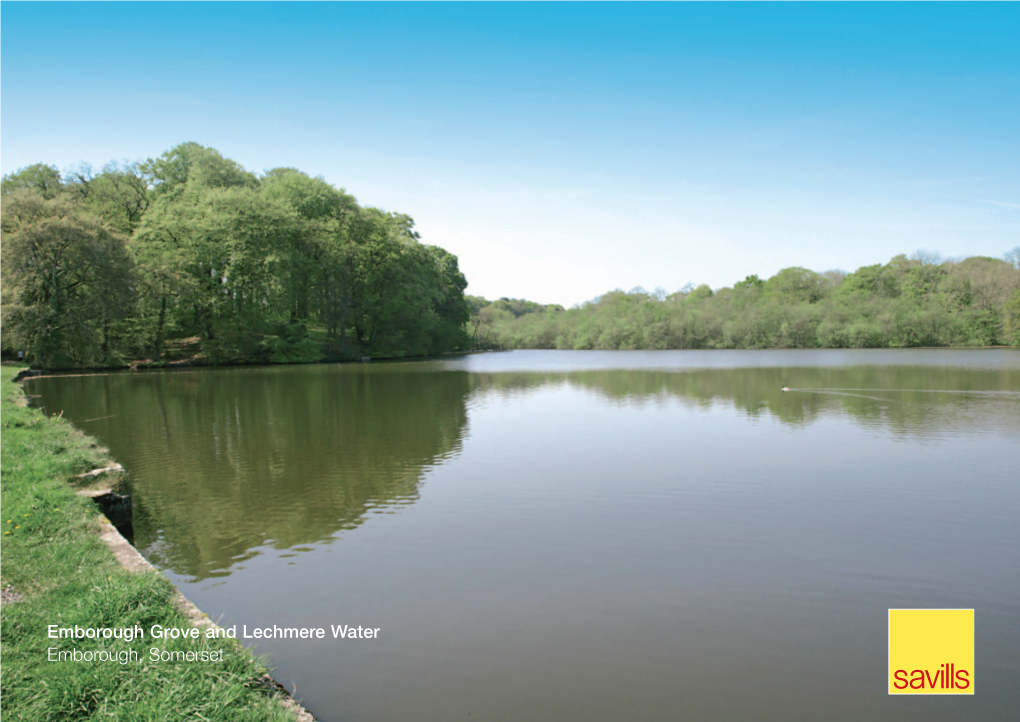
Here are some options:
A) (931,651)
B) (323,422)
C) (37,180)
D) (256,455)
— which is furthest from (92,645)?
(37,180)

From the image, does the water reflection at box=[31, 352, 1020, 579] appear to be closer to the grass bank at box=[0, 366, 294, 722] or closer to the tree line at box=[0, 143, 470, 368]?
the grass bank at box=[0, 366, 294, 722]

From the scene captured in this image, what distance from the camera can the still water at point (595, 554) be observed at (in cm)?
432

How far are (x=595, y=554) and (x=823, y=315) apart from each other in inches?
3428

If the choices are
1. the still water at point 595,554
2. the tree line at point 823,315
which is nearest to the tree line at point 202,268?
the still water at point 595,554

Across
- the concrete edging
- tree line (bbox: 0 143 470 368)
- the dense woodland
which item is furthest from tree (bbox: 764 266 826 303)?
the concrete edging

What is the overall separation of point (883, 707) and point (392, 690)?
327cm

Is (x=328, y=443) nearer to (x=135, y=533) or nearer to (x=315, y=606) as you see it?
(x=135, y=533)

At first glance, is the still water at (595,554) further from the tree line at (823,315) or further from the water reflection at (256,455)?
the tree line at (823,315)

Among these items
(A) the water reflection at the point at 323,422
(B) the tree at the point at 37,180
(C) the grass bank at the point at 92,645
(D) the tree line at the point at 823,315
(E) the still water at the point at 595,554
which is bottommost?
(E) the still water at the point at 595,554

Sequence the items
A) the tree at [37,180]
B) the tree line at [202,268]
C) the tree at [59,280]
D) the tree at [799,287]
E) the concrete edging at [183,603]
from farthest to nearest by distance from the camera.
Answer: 1. the tree at [799,287]
2. the tree at [37,180]
3. the tree line at [202,268]
4. the tree at [59,280]
5. the concrete edging at [183,603]

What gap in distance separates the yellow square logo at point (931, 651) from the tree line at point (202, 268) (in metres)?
37.9

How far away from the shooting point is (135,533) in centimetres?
754

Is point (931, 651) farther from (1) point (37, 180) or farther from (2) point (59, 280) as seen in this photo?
(1) point (37, 180)

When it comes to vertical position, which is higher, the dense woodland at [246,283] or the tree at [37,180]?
the tree at [37,180]
